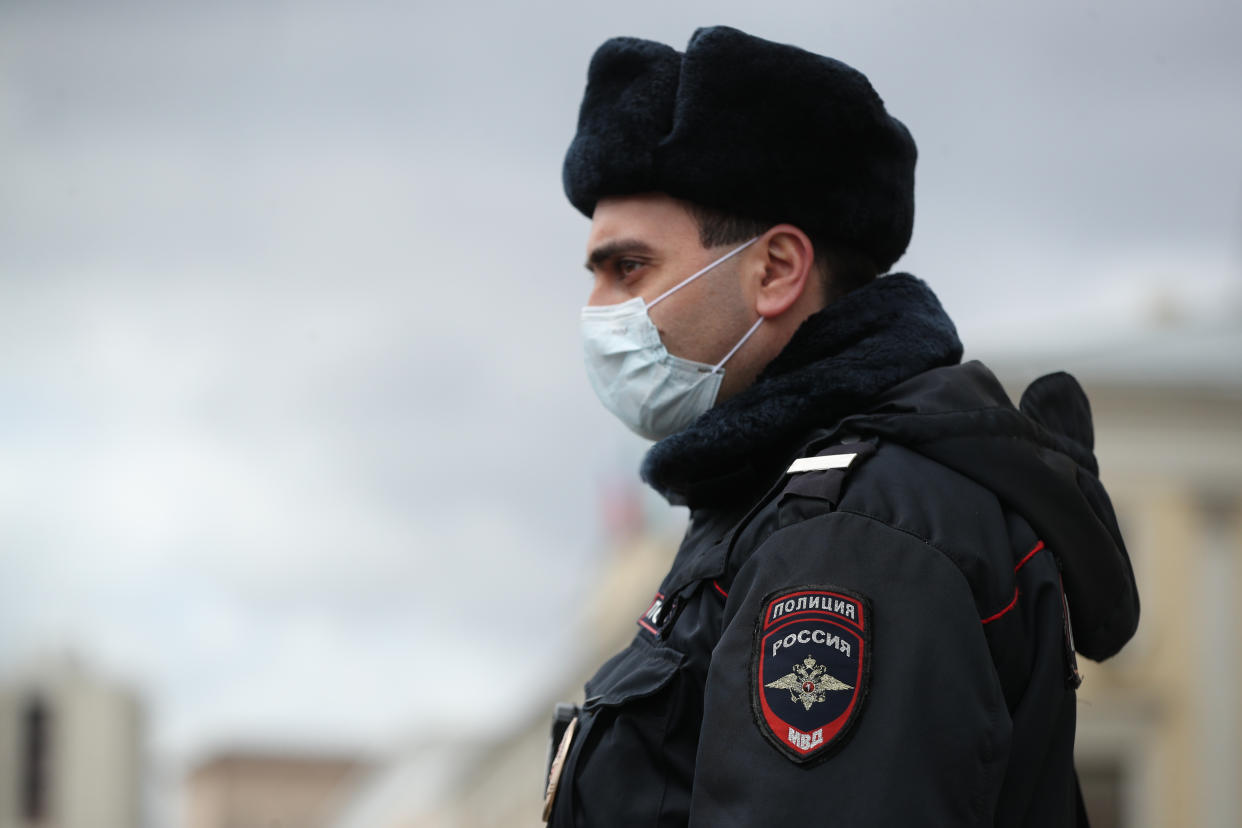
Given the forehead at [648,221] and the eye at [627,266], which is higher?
the forehead at [648,221]

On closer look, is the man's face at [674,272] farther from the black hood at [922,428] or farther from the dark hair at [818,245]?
the black hood at [922,428]

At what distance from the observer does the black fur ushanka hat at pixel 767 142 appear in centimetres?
265

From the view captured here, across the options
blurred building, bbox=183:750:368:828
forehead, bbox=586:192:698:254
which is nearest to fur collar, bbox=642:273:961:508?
forehead, bbox=586:192:698:254

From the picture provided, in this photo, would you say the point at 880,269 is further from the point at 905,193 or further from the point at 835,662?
the point at 835,662

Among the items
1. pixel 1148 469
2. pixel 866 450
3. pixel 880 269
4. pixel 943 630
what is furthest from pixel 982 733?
pixel 1148 469

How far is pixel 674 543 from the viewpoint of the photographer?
34.2 m

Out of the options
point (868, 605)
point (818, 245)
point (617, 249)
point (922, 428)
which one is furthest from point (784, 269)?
point (868, 605)

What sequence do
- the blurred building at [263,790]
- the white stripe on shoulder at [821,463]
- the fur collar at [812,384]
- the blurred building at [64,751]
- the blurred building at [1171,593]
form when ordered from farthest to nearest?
the blurred building at [263,790]
the blurred building at [64,751]
the blurred building at [1171,593]
the fur collar at [812,384]
the white stripe on shoulder at [821,463]

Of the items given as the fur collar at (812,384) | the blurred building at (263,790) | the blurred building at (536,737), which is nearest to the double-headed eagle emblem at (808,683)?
the fur collar at (812,384)

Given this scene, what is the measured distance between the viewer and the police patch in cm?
203

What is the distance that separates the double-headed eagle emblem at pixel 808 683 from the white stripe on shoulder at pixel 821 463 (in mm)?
297

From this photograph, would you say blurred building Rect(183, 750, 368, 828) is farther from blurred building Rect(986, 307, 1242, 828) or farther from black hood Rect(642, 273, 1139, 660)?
black hood Rect(642, 273, 1139, 660)

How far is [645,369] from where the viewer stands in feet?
9.25

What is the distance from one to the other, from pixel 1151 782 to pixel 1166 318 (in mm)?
7096
